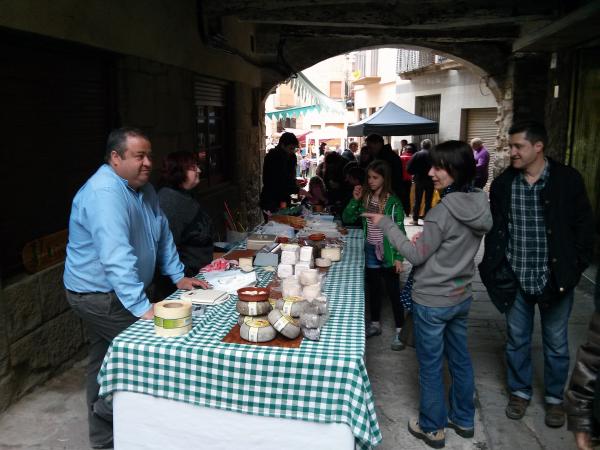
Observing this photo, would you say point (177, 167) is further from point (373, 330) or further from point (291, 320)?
point (373, 330)

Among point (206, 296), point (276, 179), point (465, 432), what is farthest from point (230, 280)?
point (276, 179)

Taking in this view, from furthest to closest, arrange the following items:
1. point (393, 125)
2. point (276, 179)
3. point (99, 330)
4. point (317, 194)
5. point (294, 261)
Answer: point (393, 125) → point (317, 194) → point (276, 179) → point (294, 261) → point (99, 330)

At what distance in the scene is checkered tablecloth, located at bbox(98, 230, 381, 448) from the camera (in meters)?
2.17

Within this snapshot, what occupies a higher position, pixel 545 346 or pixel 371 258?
pixel 371 258

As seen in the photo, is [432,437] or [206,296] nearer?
[206,296]

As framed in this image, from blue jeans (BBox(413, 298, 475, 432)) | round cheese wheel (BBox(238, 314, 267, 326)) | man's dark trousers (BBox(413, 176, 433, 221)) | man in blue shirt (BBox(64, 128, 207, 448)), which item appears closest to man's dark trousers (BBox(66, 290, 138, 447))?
man in blue shirt (BBox(64, 128, 207, 448))

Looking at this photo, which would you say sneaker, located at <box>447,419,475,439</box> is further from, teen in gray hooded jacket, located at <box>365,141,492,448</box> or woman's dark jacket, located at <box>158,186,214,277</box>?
woman's dark jacket, located at <box>158,186,214,277</box>

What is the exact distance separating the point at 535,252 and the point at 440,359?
2.72 ft

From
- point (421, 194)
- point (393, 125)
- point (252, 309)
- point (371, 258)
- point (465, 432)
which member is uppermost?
point (393, 125)

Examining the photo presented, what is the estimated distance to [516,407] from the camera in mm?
3361

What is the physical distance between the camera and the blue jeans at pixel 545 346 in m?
3.19

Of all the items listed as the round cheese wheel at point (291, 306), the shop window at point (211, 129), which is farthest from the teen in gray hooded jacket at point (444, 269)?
the shop window at point (211, 129)

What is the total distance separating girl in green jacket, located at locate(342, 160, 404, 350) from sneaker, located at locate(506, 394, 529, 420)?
3.10 ft

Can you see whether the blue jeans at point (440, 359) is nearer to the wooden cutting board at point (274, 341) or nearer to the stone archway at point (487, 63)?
the wooden cutting board at point (274, 341)
